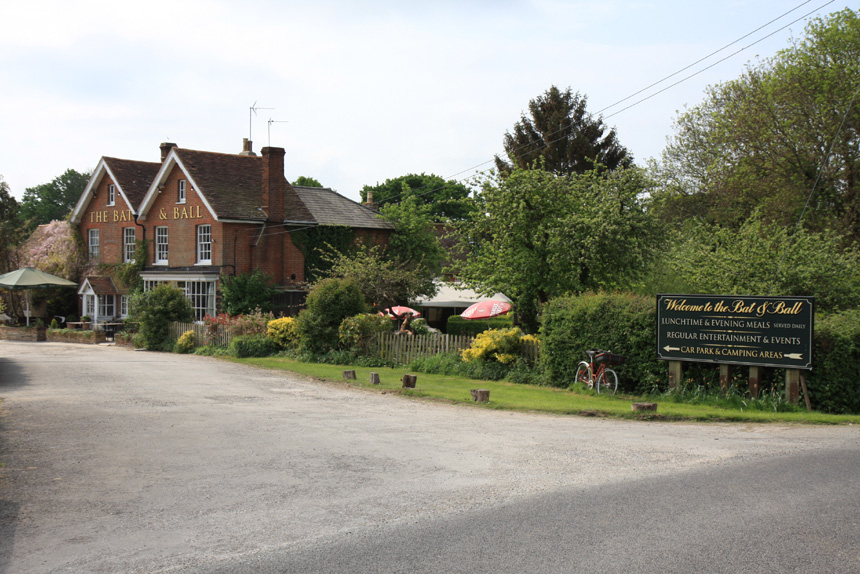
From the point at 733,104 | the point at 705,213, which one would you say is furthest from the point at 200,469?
the point at 705,213

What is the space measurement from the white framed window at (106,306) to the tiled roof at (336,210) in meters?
12.8

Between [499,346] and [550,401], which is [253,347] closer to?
[499,346]

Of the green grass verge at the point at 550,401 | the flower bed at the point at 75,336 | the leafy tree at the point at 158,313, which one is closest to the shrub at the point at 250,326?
the leafy tree at the point at 158,313

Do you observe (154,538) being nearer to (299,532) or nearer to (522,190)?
(299,532)

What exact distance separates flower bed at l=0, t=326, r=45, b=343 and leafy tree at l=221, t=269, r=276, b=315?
1157 cm

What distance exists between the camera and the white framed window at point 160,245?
133 feet

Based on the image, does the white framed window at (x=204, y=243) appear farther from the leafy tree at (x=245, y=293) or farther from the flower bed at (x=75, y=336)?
the flower bed at (x=75, y=336)

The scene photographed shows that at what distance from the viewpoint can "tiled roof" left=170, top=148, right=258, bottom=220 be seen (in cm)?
3678

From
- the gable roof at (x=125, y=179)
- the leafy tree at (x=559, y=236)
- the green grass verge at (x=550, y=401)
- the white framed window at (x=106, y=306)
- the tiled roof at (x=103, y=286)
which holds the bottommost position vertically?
the green grass verge at (x=550, y=401)

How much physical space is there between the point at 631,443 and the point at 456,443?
2.70 meters

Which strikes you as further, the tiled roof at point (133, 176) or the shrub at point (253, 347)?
the tiled roof at point (133, 176)

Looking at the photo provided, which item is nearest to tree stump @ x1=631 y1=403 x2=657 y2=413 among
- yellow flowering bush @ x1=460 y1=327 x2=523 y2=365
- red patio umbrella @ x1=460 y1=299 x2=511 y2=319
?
yellow flowering bush @ x1=460 y1=327 x2=523 y2=365

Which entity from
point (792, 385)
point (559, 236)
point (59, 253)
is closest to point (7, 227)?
point (59, 253)

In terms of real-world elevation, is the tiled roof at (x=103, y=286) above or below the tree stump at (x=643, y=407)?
above
